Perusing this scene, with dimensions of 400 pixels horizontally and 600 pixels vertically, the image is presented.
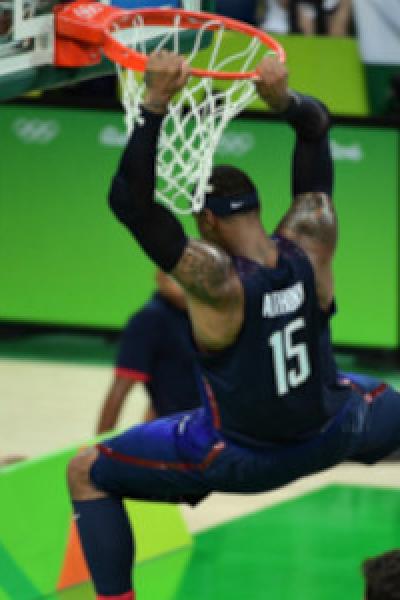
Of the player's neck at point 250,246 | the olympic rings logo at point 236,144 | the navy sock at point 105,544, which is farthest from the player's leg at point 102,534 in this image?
the olympic rings logo at point 236,144

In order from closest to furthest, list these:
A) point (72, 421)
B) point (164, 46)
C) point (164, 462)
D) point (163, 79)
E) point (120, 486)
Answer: point (163, 79) → point (164, 462) → point (120, 486) → point (164, 46) → point (72, 421)

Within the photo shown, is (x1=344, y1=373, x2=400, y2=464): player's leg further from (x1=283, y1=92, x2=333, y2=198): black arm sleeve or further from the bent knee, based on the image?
the bent knee

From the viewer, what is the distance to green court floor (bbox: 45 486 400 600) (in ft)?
29.9

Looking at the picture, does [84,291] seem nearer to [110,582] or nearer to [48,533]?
[48,533]

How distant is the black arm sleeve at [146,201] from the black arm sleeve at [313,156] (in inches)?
35.4

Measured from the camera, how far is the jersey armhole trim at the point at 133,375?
10.4 m

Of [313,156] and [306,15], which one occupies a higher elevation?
[313,156]

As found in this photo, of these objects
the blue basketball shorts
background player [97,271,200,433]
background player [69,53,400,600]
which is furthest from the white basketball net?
background player [97,271,200,433]

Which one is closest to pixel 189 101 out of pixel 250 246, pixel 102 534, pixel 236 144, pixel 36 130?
pixel 250 246

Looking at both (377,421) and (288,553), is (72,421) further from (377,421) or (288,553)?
(377,421)

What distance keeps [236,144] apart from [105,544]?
606 centimetres

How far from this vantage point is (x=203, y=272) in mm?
7113

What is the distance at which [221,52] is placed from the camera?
439 inches

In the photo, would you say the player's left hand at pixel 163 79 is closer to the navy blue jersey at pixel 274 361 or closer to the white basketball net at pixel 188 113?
the white basketball net at pixel 188 113
